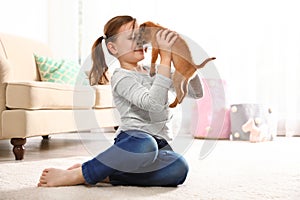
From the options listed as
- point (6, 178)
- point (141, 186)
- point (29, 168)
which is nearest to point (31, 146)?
point (29, 168)

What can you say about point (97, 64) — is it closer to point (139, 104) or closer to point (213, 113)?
point (139, 104)

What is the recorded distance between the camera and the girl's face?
5.30 feet

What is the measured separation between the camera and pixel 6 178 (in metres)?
1.79

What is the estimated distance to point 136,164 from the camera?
5.06 feet

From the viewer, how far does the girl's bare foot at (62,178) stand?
156cm

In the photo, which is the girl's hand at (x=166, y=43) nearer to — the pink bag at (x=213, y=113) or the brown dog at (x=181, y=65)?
the brown dog at (x=181, y=65)

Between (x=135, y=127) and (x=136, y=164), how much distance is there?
0.12 metres

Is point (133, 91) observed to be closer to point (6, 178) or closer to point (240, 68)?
point (6, 178)

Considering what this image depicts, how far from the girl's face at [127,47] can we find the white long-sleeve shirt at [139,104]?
47 millimetres

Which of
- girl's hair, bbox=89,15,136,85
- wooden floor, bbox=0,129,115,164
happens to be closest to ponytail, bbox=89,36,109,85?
girl's hair, bbox=89,15,136,85

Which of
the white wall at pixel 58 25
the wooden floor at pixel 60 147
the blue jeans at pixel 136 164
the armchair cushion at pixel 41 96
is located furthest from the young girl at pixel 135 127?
the white wall at pixel 58 25

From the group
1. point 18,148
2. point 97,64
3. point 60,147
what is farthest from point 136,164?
point 60,147

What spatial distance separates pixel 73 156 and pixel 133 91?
1.15 m

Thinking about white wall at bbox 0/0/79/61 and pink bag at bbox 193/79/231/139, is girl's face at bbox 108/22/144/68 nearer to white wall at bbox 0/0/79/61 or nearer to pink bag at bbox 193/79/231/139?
pink bag at bbox 193/79/231/139
